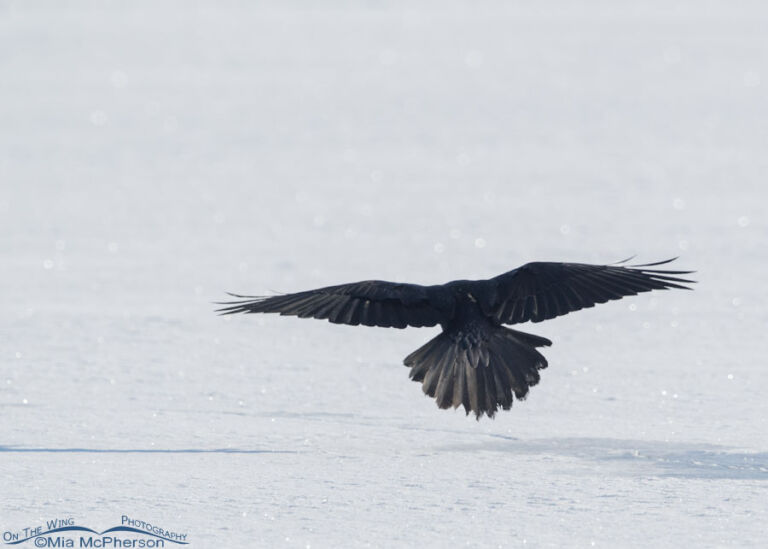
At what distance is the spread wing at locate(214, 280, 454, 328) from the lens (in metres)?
4.58

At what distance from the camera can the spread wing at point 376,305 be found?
4578 mm

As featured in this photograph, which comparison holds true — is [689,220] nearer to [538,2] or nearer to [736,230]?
[736,230]

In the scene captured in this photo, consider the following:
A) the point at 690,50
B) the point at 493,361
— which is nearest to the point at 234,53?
the point at 690,50

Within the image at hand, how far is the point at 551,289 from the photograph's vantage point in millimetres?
4621

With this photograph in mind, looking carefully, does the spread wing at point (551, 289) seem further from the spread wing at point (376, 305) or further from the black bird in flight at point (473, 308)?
the spread wing at point (376, 305)

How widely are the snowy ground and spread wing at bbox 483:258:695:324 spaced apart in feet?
1.58

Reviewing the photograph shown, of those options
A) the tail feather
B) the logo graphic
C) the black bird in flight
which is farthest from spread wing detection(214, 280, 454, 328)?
the logo graphic

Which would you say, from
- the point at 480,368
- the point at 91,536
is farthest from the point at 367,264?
the point at 91,536

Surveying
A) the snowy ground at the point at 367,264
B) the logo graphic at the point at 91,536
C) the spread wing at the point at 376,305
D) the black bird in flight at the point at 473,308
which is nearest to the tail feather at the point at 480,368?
the black bird in flight at the point at 473,308

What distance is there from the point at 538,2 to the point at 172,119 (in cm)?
1023

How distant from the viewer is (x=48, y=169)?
11.7 meters

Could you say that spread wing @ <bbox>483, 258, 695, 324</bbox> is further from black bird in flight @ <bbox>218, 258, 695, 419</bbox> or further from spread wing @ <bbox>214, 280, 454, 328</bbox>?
spread wing @ <bbox>214, 280, 454, 328</bbox>

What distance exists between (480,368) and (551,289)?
1.31 ft

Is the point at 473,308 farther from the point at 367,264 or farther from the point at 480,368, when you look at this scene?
the point at 367,264
